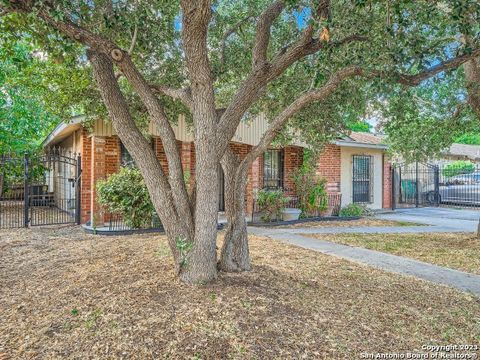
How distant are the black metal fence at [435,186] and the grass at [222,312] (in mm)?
14503

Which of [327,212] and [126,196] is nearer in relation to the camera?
[126,196]

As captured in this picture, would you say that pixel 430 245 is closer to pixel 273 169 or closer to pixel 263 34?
pixel 263 34

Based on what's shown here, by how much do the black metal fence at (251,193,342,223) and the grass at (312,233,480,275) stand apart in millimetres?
2477

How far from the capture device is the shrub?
12.5 meters

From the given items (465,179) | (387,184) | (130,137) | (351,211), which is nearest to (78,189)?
(130,137)

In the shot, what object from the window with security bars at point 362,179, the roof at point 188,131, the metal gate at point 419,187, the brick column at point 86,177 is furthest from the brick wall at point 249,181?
the metal gate at point 419,187

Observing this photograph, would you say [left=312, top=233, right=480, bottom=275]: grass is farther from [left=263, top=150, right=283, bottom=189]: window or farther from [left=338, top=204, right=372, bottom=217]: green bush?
[left=263, top=150, right=283, bottom=189]: window

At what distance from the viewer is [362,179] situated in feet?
49.7

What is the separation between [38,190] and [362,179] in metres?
13.5

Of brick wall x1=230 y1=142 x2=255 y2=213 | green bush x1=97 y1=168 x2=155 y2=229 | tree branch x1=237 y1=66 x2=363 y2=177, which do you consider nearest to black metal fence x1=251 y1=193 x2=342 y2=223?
brick wall x1=230 y1=142 x2=255 y2=213

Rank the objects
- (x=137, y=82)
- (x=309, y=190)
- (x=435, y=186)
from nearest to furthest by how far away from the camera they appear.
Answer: (x=137, y=82)
(x=309, y=190)
(x=435, y=186)

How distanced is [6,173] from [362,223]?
1355 centimetres

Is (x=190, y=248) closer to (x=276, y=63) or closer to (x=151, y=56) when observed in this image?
(x=276, y=63)

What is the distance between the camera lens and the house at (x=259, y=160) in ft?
32.5
